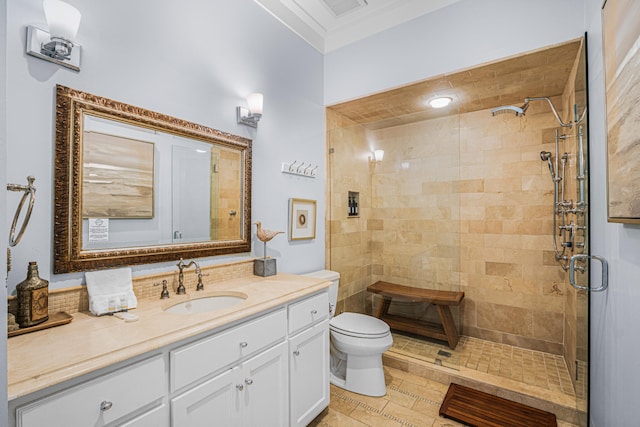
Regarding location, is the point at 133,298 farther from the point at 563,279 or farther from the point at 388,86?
the point at 563,279

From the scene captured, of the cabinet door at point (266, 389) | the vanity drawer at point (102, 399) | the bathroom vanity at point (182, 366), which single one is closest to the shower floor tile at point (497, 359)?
the bathroom vanity at point (182, 366)

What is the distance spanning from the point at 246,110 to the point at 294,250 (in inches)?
45.7

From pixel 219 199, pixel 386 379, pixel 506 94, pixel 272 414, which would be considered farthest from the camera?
pixel 506 94

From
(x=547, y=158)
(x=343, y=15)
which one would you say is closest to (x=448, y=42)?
(x=343, y=15)

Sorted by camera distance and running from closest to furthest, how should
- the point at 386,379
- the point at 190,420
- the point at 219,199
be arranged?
the point at 190,420
the point at 219,199
the point at 386,379

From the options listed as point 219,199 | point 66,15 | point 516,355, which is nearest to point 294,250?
point 219,199

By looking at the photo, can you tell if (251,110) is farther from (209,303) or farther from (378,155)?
(378,155)

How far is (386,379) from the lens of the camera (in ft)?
7.94

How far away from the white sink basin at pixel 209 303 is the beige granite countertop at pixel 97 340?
5 cm

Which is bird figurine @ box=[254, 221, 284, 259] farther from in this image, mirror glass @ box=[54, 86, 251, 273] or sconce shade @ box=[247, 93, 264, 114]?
sconce shade @ box=[247, 93, 264, 114]

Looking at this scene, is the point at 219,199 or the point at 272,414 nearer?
the point at 272,414

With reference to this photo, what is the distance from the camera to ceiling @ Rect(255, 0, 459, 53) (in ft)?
7.66

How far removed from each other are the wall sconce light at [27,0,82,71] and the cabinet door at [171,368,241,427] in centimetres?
144

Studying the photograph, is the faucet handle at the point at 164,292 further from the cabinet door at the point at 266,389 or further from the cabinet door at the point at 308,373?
the cabinet door at the point at 308,373
